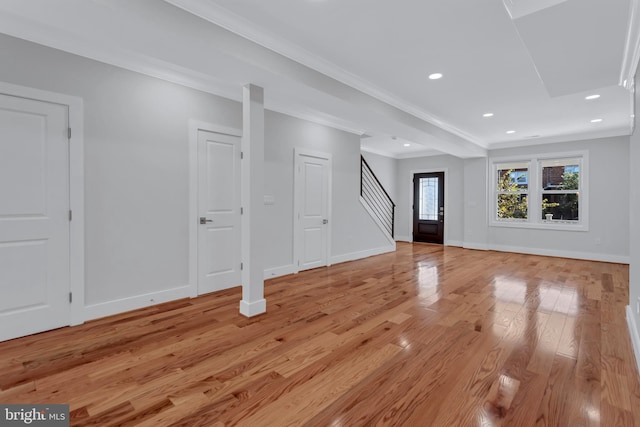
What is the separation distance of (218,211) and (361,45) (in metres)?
2.61

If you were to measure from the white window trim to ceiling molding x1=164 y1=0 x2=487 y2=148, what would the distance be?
452cm

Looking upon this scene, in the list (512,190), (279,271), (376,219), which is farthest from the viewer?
(512,190)

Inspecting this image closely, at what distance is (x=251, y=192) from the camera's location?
3.24 metres

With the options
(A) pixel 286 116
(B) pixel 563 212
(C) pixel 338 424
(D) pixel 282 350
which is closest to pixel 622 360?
(C) pixel 338 424

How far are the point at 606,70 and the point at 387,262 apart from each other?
166 inches

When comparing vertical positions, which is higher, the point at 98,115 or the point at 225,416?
the point at 98,115

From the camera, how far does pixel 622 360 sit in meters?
2.34

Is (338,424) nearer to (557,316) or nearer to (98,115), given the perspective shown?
(557,316)

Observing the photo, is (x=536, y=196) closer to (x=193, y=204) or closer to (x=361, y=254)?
(x=361, y=254)

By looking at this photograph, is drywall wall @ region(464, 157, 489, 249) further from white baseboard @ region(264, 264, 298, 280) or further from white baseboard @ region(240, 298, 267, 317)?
white baseboard @ region(240, 298, 267, 317)

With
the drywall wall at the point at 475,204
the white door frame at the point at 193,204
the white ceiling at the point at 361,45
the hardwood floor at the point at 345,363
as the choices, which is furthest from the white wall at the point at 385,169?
the white door frame at the point at 193,204

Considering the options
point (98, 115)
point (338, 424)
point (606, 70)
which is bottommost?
point (338, 424)

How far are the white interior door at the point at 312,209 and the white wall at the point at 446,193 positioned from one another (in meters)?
4.63

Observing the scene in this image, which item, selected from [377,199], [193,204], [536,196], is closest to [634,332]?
[193,204]
